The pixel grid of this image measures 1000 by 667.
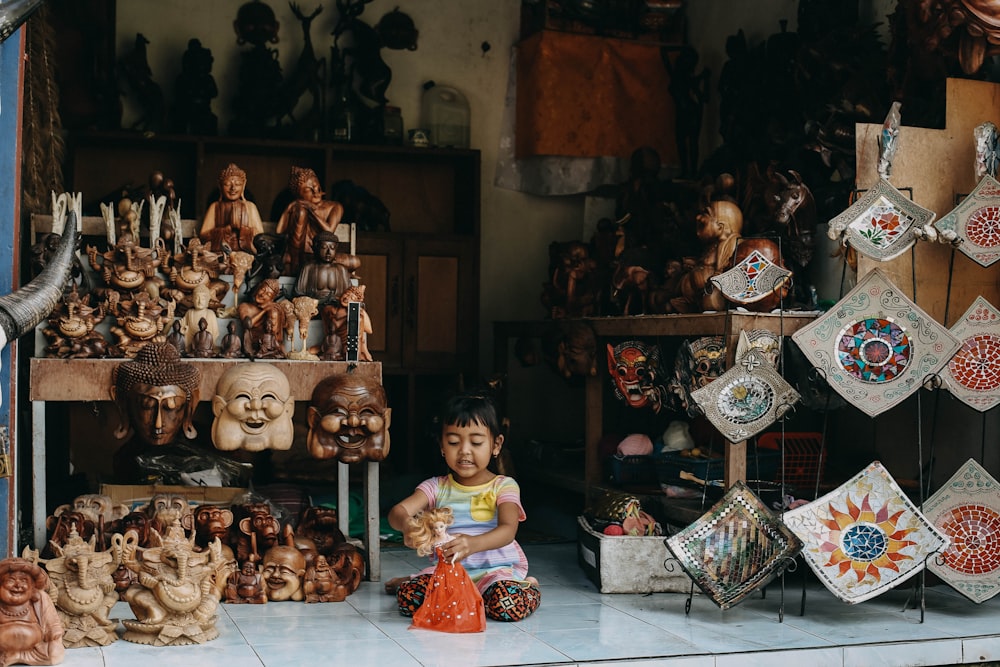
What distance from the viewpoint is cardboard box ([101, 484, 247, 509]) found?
5418 mm

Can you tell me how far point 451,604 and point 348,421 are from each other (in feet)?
3.03

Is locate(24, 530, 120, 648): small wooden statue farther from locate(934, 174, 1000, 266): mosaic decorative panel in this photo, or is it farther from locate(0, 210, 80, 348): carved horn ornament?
locate(934, 174, 1000, 266): mosaic decorative panel

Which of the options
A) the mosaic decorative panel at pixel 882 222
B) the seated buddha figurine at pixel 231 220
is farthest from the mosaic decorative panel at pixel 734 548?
the seated buddha figurine at pixel 231 220

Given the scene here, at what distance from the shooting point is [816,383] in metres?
5.32

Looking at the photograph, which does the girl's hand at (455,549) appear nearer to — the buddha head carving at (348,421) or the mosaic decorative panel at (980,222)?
the buddha head carving at (348,421)

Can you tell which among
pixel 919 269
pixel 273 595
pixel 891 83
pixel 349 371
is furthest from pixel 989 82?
pixel 273 595

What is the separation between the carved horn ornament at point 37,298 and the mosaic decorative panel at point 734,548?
95.3 inches

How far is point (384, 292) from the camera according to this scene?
7555 millimetres

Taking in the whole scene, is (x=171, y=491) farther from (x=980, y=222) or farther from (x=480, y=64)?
(x=480, y=64)

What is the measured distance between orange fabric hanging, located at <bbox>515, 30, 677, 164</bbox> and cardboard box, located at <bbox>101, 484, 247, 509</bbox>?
3.32m

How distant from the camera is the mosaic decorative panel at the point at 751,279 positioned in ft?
16.1

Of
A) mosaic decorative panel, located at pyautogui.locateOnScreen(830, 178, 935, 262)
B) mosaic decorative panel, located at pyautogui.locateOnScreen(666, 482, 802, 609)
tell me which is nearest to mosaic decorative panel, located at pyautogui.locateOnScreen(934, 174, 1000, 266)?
mosaic decorative panel, located at pyautogui.locateOnScreen(830, 178, 935, 262)

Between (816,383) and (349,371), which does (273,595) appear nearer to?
(349,371)

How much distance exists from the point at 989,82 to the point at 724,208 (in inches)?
48.2
